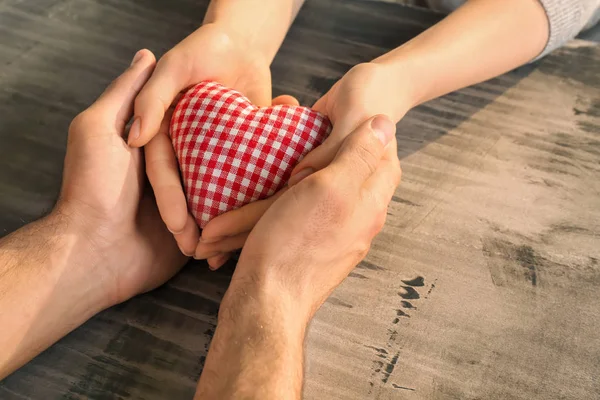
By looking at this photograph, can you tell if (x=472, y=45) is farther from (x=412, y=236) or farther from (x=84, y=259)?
(x=84, y=259)

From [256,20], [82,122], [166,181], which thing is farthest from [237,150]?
[256,20]

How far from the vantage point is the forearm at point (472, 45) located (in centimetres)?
87

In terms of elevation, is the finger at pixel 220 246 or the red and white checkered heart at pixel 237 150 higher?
the red and white checkered heart at pixel 237 150

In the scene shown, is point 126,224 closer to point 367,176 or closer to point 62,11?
point 367,176

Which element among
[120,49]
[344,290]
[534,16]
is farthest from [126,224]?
[534,16]

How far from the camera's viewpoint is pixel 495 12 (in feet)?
2.97

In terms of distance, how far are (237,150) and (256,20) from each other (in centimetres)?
34

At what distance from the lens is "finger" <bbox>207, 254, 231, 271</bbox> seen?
2.44 ft

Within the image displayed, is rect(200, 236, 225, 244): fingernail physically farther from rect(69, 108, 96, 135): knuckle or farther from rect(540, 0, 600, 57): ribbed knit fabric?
rect(540, 0, 600, 57): ribbed knit fabric

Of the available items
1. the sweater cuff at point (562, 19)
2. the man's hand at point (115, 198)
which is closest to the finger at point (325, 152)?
the man's hand at point (115, 198)

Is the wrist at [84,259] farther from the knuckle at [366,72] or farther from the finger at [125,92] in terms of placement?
the knuckle at [366,72]

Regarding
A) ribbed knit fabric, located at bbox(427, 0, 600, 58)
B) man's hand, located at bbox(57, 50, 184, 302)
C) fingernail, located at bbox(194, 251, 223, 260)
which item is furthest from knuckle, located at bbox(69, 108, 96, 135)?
ribbed knit fabric, located at bbox(427, 0, 600, 58)

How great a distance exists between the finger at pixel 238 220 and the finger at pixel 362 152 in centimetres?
9

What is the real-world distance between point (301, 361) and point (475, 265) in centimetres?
29
